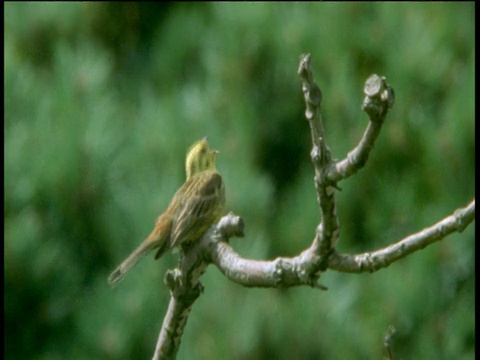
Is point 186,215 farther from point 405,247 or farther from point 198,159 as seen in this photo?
point 405,247

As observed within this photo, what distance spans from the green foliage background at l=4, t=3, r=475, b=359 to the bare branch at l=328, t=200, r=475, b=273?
2.88 meters

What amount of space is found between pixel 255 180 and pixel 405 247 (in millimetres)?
4123

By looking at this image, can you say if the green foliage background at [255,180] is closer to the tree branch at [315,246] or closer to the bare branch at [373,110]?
the tree branch at [315,246]

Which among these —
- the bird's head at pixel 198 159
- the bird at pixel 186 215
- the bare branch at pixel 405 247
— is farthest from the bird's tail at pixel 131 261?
the bare branch at pixel 405 247

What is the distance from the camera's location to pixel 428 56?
7.10 m

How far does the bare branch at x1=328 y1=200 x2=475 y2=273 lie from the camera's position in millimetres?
2090

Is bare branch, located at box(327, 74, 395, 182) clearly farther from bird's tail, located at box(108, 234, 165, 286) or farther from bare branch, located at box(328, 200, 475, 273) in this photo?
bird's tail, located at box(108, 234, 165, 286)

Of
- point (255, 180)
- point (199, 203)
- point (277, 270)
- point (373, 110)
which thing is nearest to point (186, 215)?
point (199, 203)

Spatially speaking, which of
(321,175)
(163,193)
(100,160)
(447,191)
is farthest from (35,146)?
(321,175)

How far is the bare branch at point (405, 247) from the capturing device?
6.86 ft

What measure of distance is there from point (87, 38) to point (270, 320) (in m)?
3.92

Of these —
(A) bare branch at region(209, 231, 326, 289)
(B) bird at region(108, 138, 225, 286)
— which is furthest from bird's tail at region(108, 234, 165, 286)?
(A) bare branch at region(209, 231, 326, 289)

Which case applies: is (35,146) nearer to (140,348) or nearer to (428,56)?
(140,348)

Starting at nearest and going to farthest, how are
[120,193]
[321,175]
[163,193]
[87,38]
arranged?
[321,175], [163,193], [120,193], [87,38]
